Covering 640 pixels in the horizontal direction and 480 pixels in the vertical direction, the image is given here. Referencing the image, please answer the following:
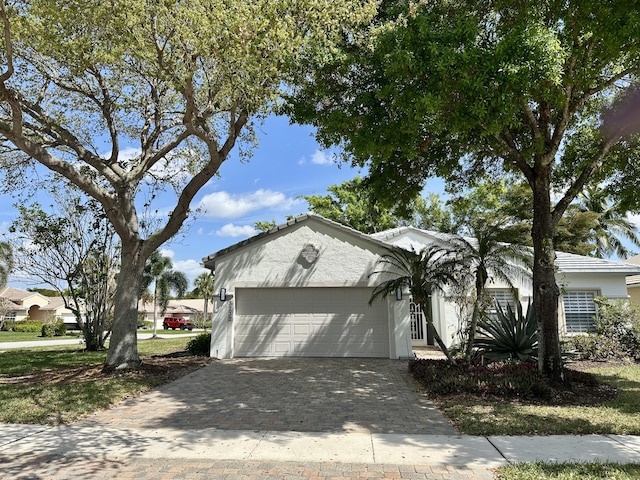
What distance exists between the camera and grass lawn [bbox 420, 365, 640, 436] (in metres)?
5.87

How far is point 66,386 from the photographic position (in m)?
8.89

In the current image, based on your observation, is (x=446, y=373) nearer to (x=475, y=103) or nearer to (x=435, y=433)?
(x=435, y=433)

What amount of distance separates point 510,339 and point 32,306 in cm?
6223

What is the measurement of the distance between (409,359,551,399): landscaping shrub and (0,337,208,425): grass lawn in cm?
630

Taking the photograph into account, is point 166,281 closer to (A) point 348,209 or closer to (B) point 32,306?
(B) point 32,306

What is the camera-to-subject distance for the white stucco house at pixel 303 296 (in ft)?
44.5

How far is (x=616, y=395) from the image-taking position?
7.94 m

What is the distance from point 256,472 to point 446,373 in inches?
219

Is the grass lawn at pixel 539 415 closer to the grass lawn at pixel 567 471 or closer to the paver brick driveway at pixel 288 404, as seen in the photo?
the paver brick driveway at pixel 288 404

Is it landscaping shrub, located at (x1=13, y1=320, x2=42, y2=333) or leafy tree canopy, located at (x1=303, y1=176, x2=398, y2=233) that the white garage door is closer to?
leafy tree canopy, located at (x1=303, y1=176, x2=398, y2=233)

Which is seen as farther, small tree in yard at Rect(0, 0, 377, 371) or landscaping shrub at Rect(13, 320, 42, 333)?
landscaping shrub at Rect(13, 320, 42, 333)

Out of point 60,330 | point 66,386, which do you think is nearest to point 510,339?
point 66,386

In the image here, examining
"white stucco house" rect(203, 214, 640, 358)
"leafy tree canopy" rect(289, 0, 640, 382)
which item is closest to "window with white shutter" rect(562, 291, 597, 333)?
"leafy tree canopy" rect(289, 0, 640, 382)

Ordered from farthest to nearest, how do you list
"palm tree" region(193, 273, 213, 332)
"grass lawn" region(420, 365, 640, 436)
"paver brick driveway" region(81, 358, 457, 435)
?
1. "palm tree" region(193, 273, 213, 332)
2. "paver brick driveway" region(81, 358, 457, 435)
3. "grass lawn" region(420, 365, 640, 436)
